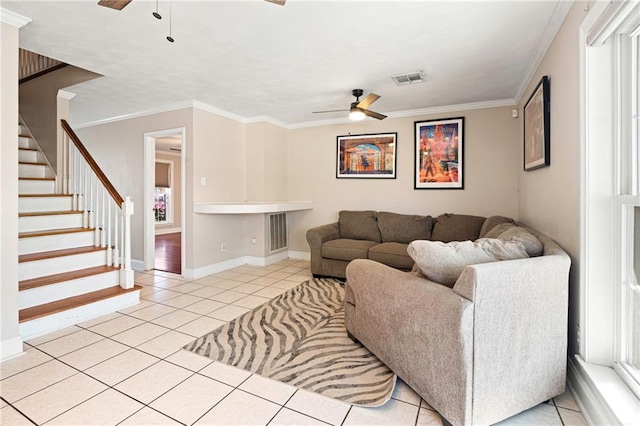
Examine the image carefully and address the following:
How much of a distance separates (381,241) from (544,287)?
2.86 meters

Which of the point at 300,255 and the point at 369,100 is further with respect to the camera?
the point at 300,255

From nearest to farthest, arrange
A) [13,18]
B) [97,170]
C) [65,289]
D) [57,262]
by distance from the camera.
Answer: [13,18] < [65,289] < [57,262] < [97,170]

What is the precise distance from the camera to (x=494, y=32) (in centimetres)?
238

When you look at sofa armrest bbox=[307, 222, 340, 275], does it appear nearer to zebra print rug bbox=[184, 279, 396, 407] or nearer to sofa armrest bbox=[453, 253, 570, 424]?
zebra print rug bbox=[184, 279, 396, 407]

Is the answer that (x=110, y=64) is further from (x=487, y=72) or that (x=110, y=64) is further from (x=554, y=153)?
(x=554, y=153)

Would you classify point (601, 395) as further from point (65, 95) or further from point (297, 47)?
point (65, 95)

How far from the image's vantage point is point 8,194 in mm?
2205

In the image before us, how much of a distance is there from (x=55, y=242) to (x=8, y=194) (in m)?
1.33

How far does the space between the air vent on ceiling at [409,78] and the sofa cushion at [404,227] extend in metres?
1.79

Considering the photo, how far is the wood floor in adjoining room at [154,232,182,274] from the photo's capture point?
16.3ft

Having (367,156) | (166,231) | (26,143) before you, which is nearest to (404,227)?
(367,156)

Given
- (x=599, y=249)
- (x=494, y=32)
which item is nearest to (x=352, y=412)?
(x=599, y=249)

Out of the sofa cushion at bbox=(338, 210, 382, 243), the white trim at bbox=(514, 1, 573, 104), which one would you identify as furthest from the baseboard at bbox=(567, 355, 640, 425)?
the sofa cushion at bbox=(338, 210, 382, 243)

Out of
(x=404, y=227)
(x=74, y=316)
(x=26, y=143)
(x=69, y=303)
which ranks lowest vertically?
(x=74, y=316)
